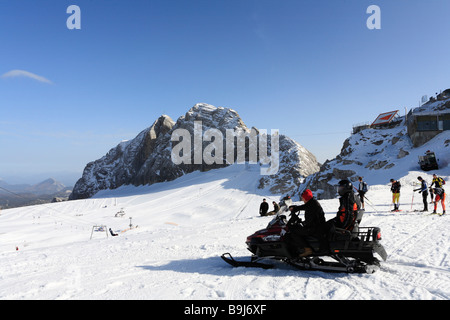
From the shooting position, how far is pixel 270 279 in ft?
16.2

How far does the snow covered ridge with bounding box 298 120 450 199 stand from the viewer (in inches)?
1168

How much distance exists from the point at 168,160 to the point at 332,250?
83872 millimetres

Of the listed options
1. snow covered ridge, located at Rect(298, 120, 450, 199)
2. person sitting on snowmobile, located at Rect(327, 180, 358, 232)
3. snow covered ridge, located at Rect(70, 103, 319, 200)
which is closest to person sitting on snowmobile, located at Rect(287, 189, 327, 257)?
person sitting on snowmobile, located at Rect(327, 180, 358, 232)

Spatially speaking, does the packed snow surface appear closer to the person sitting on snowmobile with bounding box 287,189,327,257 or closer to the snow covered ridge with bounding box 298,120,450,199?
the person sitting on snowmobile with bounding box 287,189,327,257

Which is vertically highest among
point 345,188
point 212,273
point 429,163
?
point 429,163

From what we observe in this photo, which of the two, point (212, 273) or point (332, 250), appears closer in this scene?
point (332, 250)

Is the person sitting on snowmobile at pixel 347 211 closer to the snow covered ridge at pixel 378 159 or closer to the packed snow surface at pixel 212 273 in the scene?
the packed snow surface at pixel 212 273

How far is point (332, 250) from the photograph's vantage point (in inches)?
201

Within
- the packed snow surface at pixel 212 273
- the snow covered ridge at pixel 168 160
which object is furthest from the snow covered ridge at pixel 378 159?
the packed snow surface at pixel 212 273

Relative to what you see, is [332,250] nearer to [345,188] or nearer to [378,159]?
[345,188]

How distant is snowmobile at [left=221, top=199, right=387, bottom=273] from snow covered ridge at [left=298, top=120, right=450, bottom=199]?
2571 cm

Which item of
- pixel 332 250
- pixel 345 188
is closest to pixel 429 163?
pixel 345 188

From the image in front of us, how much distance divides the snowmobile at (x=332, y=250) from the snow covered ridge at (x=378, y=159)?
2571 centimetres
